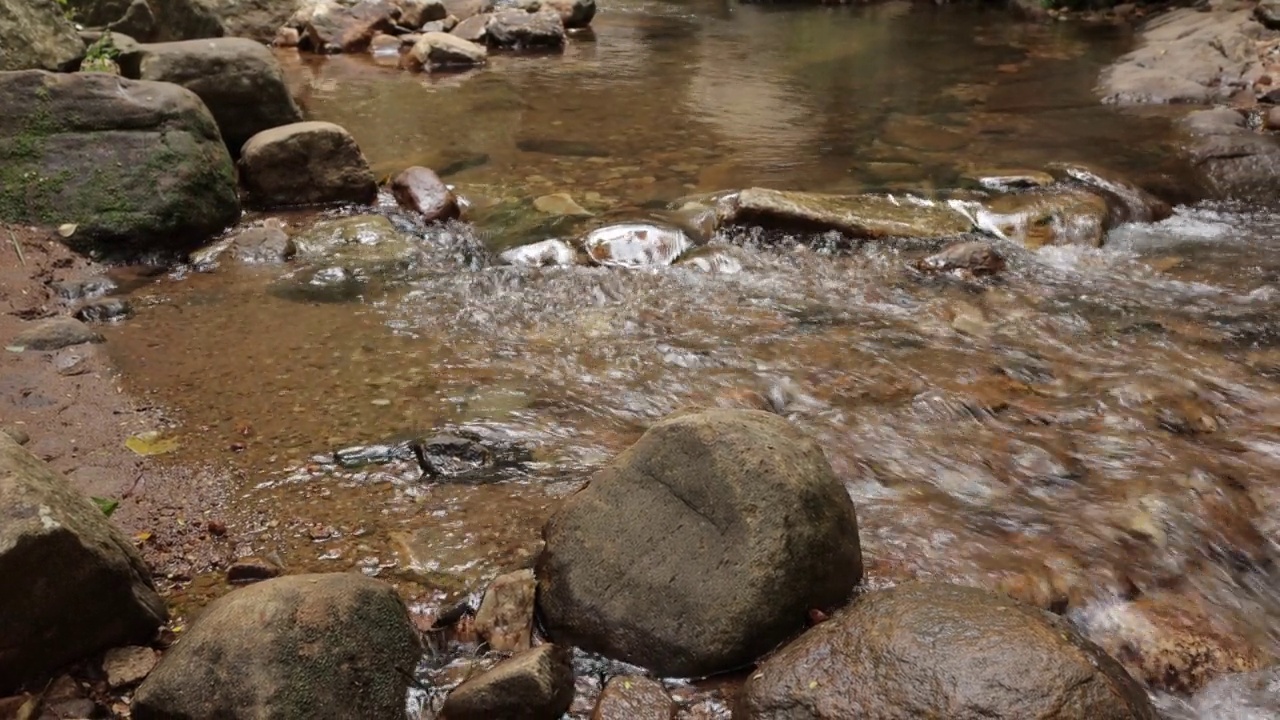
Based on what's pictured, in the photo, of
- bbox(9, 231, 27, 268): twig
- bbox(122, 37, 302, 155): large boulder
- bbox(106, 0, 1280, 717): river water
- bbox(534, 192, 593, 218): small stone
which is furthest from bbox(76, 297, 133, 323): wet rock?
bbox(534, 192, 593, 218): small stone

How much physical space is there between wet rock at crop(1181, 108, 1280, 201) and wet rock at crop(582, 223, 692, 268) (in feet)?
15.1

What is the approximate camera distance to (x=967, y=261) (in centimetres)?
606

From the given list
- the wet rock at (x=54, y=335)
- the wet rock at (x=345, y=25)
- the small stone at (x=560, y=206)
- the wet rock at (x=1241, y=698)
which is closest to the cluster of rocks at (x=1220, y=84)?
the small stone at (x=560, y=206)

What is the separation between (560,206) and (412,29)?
9083 millimetres

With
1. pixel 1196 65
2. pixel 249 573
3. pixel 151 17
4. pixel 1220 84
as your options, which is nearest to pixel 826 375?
pixel 249 573

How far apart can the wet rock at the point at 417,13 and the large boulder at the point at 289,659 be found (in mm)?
13609

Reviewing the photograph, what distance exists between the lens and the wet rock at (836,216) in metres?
6.54

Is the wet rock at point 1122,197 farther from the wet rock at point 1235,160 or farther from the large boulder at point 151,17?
the large boulder at point 151,17

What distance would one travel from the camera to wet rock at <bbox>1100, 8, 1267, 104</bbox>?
999 centimetres

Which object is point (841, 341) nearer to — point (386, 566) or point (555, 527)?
point (555, 527)

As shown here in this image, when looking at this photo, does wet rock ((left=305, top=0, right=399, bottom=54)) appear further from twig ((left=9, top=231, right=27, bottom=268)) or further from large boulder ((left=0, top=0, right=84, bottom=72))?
twig ((left=9, top=231, right=27, bottom=268))

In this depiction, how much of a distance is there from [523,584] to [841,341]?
273 centimetres

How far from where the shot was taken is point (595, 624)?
2.84 metres

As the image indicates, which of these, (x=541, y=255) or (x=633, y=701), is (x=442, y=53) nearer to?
(x=541, y=255)
